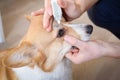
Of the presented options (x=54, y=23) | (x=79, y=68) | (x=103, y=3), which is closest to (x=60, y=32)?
(x=54, y=23)

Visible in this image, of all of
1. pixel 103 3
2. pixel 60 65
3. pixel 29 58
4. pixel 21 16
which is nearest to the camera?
pixel 29 58

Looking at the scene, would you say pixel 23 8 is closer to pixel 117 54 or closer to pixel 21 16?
pixel 21 16

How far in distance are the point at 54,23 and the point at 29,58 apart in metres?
0.19

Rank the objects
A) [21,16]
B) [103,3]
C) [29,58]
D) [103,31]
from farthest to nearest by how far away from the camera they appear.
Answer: [21,16], [103,31], [103,3], [29,58]

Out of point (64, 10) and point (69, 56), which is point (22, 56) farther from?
point (64, 10)

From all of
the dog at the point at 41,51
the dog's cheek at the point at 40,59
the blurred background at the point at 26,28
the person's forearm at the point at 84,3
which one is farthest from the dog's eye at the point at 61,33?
the blurred background at the point at 26,28

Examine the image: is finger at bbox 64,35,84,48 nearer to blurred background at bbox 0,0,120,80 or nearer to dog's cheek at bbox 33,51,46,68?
dog's cheek at bbox 33,51,46,68

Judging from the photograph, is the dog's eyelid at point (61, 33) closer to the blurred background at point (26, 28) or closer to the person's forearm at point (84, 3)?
the person's forearm at point (84, 3)

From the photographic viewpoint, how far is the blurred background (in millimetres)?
1534

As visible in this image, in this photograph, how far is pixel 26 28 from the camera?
74.5 inches

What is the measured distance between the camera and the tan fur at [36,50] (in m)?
0.99

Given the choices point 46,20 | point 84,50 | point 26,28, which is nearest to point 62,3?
point 46,20

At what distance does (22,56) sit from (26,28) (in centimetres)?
92

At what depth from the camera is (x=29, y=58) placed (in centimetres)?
101
